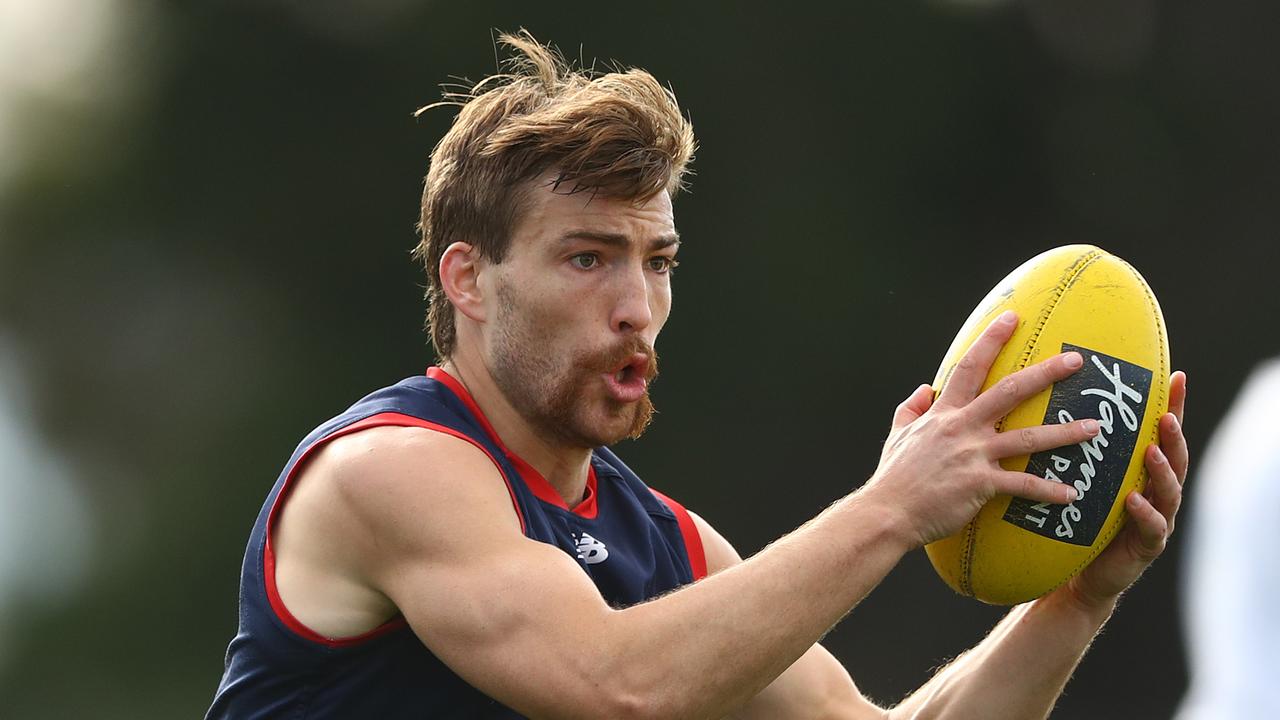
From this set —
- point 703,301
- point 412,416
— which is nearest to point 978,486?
point 412,416

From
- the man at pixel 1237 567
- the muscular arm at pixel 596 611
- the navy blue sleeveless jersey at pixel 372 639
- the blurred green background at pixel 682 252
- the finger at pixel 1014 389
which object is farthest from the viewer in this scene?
the blurred green background at pixel 682 252

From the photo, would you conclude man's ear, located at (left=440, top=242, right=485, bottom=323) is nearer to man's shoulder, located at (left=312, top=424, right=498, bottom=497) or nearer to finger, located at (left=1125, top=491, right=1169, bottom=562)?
man's shoulder, located at (left=312, top=424, right=498, bottom=497)

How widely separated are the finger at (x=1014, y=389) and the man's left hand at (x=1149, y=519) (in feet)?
0.85

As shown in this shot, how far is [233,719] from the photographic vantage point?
298cm

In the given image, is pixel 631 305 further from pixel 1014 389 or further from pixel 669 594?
→ pixel 1014 389

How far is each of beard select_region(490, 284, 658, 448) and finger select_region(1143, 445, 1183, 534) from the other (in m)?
0.97

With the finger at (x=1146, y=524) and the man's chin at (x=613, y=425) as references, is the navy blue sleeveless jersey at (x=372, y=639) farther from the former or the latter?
the finger at (x=1146, y=524)

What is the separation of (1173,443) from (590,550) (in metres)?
1.19

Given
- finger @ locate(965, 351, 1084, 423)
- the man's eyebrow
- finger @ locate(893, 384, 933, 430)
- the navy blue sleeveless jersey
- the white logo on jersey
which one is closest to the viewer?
finger @ locate(965, 351, 1084, 423)

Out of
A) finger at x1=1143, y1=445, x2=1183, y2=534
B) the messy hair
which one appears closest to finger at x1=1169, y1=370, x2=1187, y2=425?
finger at x1=1143, y1=445, x2=1183, y2=534

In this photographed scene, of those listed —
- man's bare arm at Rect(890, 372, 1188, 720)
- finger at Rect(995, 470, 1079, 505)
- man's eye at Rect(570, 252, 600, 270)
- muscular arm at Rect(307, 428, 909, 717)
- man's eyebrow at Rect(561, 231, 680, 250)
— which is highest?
man's eyebrow at Rect(561, 231, 680, 250)

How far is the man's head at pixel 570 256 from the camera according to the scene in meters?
3.11

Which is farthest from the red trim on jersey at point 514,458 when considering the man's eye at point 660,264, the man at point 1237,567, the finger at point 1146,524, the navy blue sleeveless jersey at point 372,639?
the man at point 1237,567

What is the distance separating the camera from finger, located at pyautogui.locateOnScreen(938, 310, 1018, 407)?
270cm
